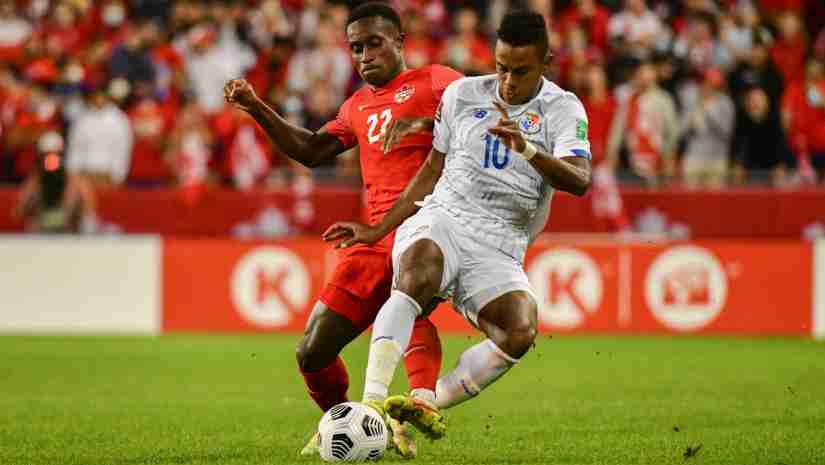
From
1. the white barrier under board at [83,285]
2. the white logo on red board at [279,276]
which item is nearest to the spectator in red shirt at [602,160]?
the white logo on red board at [279,276]

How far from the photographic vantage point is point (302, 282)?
16.2 metres

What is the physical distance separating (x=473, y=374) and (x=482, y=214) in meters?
0.76

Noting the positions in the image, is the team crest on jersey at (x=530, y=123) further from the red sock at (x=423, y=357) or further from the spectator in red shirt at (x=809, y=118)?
the spectator in red shirt at (x=809, y=118)

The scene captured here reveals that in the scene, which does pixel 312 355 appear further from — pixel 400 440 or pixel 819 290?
pixel 819 290

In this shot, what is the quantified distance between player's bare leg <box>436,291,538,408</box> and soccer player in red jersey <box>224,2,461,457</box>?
8.5 inches

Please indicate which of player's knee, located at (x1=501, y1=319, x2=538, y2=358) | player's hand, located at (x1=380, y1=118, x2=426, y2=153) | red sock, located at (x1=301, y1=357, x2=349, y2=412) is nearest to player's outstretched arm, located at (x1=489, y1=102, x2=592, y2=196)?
player's knee, located at (x1=501, y1=319, x2=538, y2=358)

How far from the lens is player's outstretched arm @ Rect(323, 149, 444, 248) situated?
23.0 feet

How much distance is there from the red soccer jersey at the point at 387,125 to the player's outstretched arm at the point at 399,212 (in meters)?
0.24

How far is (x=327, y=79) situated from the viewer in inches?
699

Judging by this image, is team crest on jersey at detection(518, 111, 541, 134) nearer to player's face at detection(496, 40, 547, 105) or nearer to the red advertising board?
player's face at detection(496, 40, 547, 105)

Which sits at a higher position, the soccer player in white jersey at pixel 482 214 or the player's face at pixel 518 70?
the player's face at pixel 518 70

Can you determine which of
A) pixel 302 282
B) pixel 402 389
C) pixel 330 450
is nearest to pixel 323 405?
pixel 330 450

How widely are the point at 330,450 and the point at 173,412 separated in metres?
2.99

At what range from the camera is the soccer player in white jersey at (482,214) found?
6629 mm
